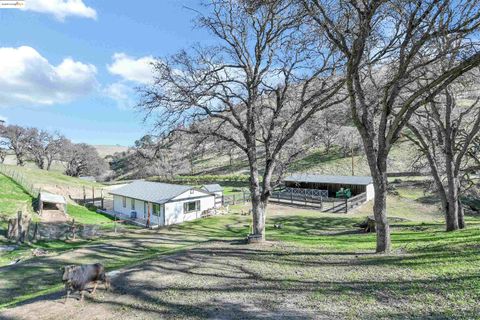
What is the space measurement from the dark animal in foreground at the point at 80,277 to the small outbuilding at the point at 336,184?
33309 mm

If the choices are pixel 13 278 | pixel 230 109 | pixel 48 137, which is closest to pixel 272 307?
pixel 230 109

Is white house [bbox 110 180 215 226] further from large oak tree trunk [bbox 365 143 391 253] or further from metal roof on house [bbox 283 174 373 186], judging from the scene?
large oak tree trunk [bbox 365 143 391 253]

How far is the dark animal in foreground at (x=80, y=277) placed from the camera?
24.1 ft

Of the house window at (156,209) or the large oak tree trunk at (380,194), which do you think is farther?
the house window at (156,209)

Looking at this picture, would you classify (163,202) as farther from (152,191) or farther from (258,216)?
(258,216)

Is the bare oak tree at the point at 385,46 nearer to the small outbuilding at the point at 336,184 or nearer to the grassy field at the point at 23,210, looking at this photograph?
the grassy field at the point at 23,210

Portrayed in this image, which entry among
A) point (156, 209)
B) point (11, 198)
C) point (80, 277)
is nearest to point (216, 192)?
point (156, 209)

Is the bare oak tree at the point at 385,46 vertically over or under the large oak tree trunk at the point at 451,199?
over

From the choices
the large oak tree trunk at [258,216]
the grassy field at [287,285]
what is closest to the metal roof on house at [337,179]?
the large oak tree trunk at [258,216]

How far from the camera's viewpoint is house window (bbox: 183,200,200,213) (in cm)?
3356

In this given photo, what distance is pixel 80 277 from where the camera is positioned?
7.46 meters

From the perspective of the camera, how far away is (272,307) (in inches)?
241

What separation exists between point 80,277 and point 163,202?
24.1 meters

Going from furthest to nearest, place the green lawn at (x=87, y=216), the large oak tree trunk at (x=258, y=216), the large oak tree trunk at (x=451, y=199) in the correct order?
the green lawn at (x=87, y=216) < the large oak tree trunk at (x=451, y=199) < the large oak tree trunk at (x=258, y=216)
